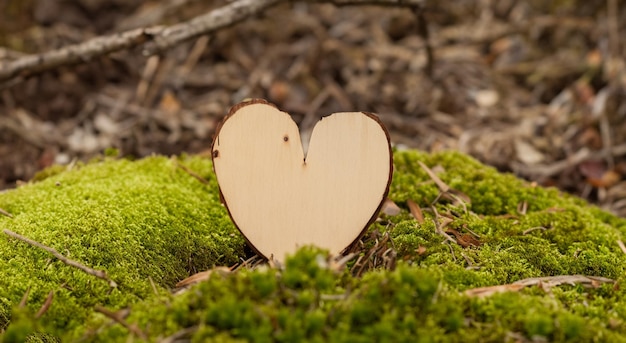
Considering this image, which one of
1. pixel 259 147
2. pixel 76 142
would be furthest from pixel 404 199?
pixel 76 142

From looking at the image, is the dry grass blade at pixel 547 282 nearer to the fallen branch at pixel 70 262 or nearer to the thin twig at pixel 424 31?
the fallen branch at pixel 70 262

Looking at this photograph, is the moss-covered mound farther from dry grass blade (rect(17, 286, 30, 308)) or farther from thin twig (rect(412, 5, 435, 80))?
thin twig (rect(412, 5, 435, 80))

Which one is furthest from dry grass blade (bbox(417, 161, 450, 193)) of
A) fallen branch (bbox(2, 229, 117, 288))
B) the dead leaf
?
fallen branch (bbox(2, 229, 117, 288))

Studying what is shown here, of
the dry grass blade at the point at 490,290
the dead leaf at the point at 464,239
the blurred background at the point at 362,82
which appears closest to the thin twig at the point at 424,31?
the blurred background at the point at 362,82

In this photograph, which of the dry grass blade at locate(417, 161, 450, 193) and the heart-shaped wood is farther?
the dry grass blade at locate(417, 161, 450, 193)

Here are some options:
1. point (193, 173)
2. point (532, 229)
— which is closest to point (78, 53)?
point (193, 173)
